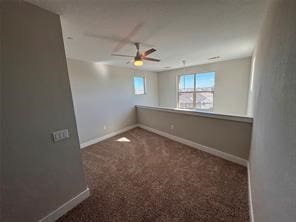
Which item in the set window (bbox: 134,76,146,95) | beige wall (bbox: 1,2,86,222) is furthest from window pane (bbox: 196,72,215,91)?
beige wall (bbox: 1,2,86,222)

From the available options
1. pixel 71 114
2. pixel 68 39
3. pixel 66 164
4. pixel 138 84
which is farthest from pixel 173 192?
pixel 138 84

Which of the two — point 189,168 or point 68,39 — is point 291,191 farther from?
point 68,39

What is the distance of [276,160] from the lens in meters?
0.75

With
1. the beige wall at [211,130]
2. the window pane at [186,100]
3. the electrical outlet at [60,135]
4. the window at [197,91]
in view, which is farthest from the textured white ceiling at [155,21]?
the window pane at [186,100]

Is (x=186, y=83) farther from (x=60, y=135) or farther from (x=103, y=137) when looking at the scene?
(x=60, y=135)

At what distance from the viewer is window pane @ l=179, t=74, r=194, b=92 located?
560 cm

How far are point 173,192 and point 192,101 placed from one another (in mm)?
4564

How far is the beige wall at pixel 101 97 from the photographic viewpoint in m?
3.35

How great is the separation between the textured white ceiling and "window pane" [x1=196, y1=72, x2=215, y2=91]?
97.4 inches

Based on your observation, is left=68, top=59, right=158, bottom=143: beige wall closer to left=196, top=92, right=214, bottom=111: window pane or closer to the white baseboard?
the white baseboard

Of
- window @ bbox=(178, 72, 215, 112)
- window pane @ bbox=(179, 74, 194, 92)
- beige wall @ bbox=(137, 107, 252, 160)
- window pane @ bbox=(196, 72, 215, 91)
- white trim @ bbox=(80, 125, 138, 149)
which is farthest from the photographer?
window pane @ bbox=(179, 74, 194, 92)

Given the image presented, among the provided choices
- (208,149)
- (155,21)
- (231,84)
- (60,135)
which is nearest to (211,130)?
(208,149)

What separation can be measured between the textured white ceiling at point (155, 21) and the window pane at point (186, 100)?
3.35 meters

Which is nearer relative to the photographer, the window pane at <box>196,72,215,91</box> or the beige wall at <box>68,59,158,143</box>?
the beige wall at <box>68,59,158,143</box>
